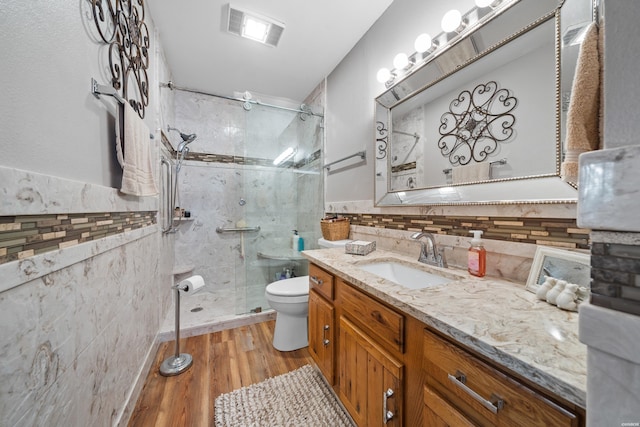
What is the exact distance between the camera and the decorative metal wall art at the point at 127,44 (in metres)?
1.00

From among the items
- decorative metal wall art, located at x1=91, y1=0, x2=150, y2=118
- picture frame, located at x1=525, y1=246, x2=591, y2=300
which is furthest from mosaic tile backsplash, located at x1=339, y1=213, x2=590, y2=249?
decorative metal wall art, located at x1=91, y1=0, x2=150, y2=118

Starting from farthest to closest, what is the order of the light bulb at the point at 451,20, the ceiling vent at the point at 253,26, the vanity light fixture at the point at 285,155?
1. the vanity light fixture at the point at 285,155
2. the ceiling vent at the point at 253,26
3. the light bulb at the point at 451,20

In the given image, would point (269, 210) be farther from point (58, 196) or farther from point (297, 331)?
point (58, 196)

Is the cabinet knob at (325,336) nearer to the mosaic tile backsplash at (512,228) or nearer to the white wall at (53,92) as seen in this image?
the mosaic tile backsplash at (512,228)

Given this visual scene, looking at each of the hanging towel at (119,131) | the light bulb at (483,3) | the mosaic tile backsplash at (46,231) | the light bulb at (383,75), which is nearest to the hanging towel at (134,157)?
the hanging towel at (119,131)

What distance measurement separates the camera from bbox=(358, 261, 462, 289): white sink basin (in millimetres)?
1084

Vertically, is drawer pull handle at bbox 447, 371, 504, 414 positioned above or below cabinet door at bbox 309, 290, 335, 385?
above

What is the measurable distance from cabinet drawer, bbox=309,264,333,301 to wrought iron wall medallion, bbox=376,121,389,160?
2.98 feet

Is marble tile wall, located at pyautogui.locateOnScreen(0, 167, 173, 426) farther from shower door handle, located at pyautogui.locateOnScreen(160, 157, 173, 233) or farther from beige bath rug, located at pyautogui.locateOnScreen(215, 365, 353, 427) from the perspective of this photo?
shower door handle, located at pyautogui.locateOnScreen(160, 157, 173, 233)

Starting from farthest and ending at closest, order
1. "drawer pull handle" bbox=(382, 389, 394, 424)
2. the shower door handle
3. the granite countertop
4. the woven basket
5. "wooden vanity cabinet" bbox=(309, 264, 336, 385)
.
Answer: the shower door handle → the woven basket → "wooden vanity cabinet" bbox=(309, 264, 336, 385) → "drawer pull handle" bbox=(382, 389, 394, 424) → the granite countertop

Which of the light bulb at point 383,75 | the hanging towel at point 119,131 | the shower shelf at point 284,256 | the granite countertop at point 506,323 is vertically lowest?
the shower shelf at point 284,256

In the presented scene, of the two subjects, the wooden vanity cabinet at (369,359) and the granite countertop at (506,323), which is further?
the wooden vanity cabinet at (369,359)

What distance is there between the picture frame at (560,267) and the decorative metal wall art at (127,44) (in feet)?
6.29

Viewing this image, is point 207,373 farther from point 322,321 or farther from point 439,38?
point 439,38
